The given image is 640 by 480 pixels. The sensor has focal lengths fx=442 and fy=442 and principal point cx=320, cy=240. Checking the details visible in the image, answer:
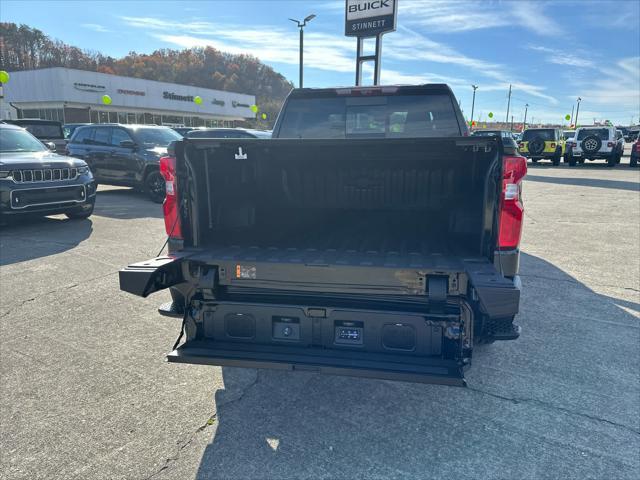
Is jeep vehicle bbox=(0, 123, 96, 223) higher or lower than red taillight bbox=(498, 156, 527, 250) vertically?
lower

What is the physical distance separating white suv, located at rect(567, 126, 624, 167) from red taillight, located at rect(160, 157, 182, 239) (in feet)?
85.4

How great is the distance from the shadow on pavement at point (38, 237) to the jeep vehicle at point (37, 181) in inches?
13.1

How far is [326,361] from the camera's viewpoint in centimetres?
254

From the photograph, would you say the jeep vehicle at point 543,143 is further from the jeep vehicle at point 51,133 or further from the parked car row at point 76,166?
the jeep vehicle at point 51,133

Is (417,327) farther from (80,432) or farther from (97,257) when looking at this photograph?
(97,257)

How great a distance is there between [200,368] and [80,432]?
97 centimetres

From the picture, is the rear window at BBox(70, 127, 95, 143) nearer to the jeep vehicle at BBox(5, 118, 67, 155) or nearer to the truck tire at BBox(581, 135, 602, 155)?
the jeep vehicle at BBox(5, 118, 67, 155)

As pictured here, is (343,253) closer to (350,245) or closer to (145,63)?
(350,245)

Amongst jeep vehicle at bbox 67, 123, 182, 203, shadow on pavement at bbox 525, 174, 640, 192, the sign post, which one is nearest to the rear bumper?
shadow on pavement at bbox 525, 174, 640, 192

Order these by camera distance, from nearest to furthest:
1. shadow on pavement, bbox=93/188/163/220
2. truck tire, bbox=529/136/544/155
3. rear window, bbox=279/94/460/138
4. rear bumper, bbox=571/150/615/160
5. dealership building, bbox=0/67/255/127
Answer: rear window, bbox=279/94/460/138
shadow on pavement, bbox=93/188/163/220
rear bumper, bbox=571/150/615/160
truck tire, bbox=529/136/544/155
dealership building, bbox=0/67/255/127

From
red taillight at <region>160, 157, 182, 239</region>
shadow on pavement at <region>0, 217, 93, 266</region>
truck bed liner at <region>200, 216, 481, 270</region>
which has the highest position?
red taillight at <region>160, 157, 182, 239</region>

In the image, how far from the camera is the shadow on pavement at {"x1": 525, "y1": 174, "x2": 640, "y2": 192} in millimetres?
15945

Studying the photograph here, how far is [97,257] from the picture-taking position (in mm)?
6441

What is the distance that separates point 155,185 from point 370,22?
8.68 m
